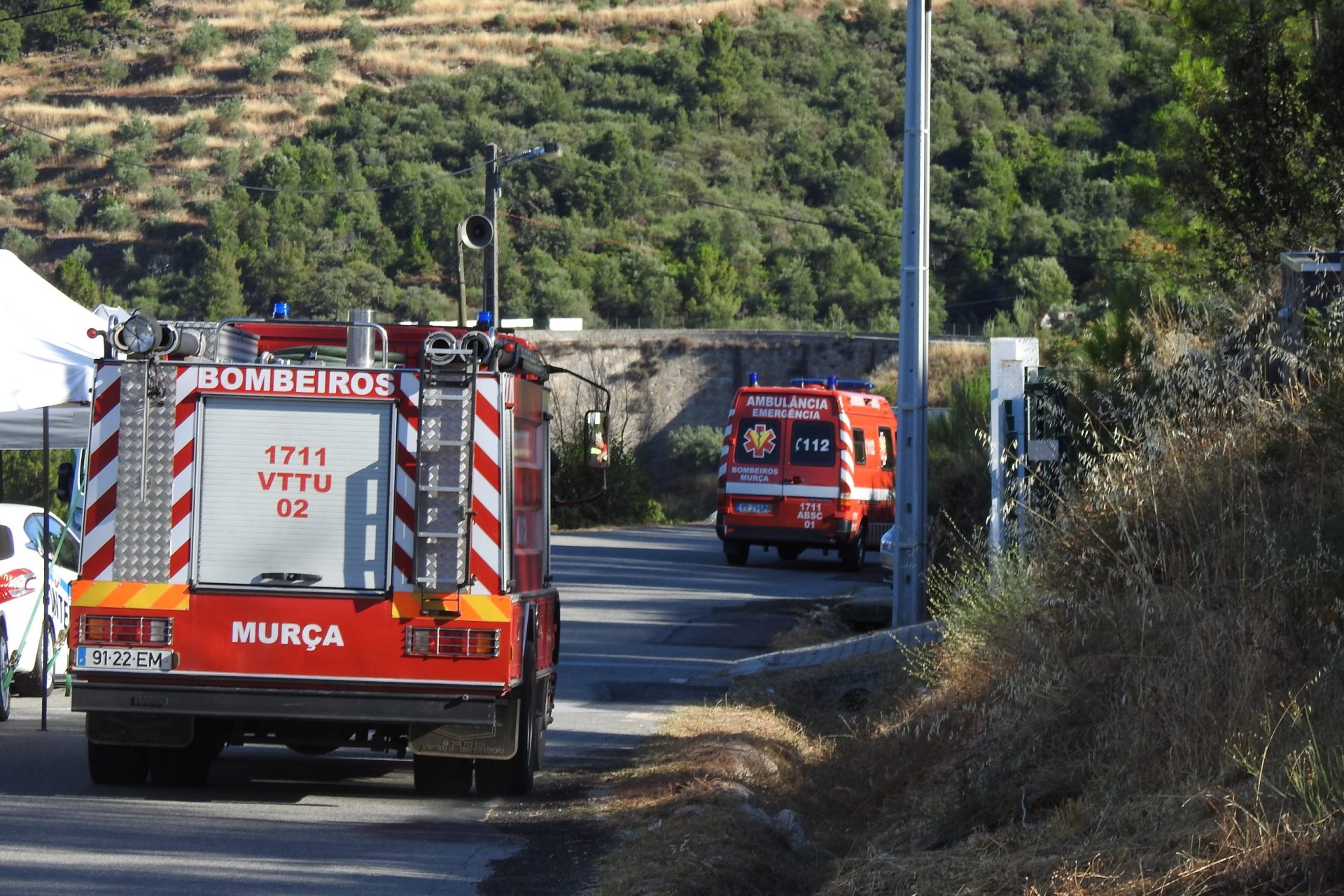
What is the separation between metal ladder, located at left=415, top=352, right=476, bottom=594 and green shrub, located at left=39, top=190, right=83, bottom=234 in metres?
72.3

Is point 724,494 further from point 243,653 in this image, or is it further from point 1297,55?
point 243,653

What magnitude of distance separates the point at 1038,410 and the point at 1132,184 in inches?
392

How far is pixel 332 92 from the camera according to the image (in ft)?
314

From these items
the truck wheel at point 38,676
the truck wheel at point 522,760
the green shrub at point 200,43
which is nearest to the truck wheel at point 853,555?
the truck wheel at point 38,676

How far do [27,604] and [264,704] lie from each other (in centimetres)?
485

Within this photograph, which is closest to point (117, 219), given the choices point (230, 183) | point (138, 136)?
point (230, 183)

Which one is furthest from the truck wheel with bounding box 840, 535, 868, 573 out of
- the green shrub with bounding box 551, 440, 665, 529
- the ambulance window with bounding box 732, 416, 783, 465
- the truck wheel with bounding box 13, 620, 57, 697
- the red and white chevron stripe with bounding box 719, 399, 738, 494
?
the truck wheel with bounding box 13, 620, 57, 697

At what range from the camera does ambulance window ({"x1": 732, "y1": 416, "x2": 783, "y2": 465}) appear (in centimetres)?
2567

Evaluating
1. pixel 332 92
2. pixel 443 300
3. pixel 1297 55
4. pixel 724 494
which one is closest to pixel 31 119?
pixel 332 92

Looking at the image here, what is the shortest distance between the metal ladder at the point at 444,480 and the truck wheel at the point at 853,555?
1781cm

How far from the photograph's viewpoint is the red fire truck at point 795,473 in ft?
83.7

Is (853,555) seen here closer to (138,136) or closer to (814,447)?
(814,447)

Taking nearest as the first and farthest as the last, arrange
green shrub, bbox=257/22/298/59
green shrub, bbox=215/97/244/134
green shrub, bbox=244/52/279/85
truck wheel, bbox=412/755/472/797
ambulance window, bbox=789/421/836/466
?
truck wheel, bbox=412/755/472/797, ambulance window, bbox=789/421/836/466, green shrub, bbox=215/97/244/134, green shrub, bbox=244/52/279/85, green shrub, bbox=257/22/298/59

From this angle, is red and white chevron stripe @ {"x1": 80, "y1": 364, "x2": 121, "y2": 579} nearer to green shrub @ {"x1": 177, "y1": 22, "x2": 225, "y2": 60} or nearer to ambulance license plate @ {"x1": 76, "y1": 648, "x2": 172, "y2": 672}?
ambulance license plate @ {"x1": 76, "y1": 648, "x2": 172, "y2": 672}
